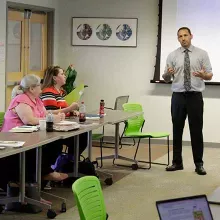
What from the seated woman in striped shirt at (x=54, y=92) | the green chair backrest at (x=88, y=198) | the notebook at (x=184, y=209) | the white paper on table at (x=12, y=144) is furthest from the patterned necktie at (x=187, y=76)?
the notebook at (x=184, y=209)

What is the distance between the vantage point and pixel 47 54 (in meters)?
9.48

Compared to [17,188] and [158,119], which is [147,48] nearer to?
[158,119]

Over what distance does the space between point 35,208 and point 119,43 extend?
4.48m

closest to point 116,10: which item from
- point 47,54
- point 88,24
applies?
point 88,24

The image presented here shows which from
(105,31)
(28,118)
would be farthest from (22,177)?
(105,31)

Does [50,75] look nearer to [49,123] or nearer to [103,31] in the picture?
[49,123]

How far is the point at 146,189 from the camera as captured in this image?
21.2 feet

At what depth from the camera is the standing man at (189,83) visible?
6.99 meters

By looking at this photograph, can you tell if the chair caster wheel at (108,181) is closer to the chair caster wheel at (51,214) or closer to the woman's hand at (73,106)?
the woman's hand at (73,106)

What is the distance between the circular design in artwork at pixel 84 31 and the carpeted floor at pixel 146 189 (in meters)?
2.56

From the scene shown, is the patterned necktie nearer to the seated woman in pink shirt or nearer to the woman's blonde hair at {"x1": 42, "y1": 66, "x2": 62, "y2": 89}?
the woman's blonde hair at {"x1": 42, "y1": 66, "x2": 62, "y2": 89}

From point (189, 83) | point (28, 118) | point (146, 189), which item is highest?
point (189, 83)

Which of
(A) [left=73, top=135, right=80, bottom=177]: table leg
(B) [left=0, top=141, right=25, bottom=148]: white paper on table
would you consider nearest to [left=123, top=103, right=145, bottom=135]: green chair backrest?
(A) [left=73, top=135, right=80, bottom=177]: table leg

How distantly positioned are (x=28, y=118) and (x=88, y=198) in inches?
96.0
